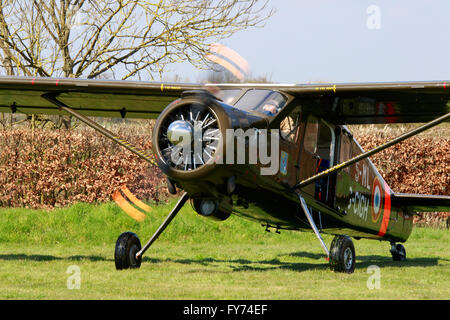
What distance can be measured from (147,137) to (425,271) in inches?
412

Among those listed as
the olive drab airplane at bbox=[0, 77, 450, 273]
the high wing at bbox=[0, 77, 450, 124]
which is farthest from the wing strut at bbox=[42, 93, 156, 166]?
the high wing at bbox=[0, 77, 450, 124]

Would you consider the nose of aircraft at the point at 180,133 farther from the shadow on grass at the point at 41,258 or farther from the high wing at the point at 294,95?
the shadow on grass at the point at 41,258

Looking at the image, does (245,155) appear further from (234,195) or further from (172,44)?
(172,44)

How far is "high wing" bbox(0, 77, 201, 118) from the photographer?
410 inches

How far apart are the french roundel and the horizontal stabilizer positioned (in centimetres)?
58

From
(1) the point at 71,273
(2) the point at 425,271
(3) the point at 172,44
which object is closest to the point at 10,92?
(1) the point at 71,273

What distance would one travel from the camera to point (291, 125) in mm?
9750

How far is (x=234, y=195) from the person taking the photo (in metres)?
8.95

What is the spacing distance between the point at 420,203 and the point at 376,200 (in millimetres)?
1097

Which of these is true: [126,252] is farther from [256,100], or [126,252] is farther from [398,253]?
[398,253]

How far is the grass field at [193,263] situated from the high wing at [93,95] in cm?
284

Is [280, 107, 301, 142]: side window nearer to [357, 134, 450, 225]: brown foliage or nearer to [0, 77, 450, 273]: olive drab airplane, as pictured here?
[0, 77, 450, 273]: olive drab airplane

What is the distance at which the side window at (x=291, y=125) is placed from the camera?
9.50m

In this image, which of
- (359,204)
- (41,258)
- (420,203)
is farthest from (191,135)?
(420,203)
